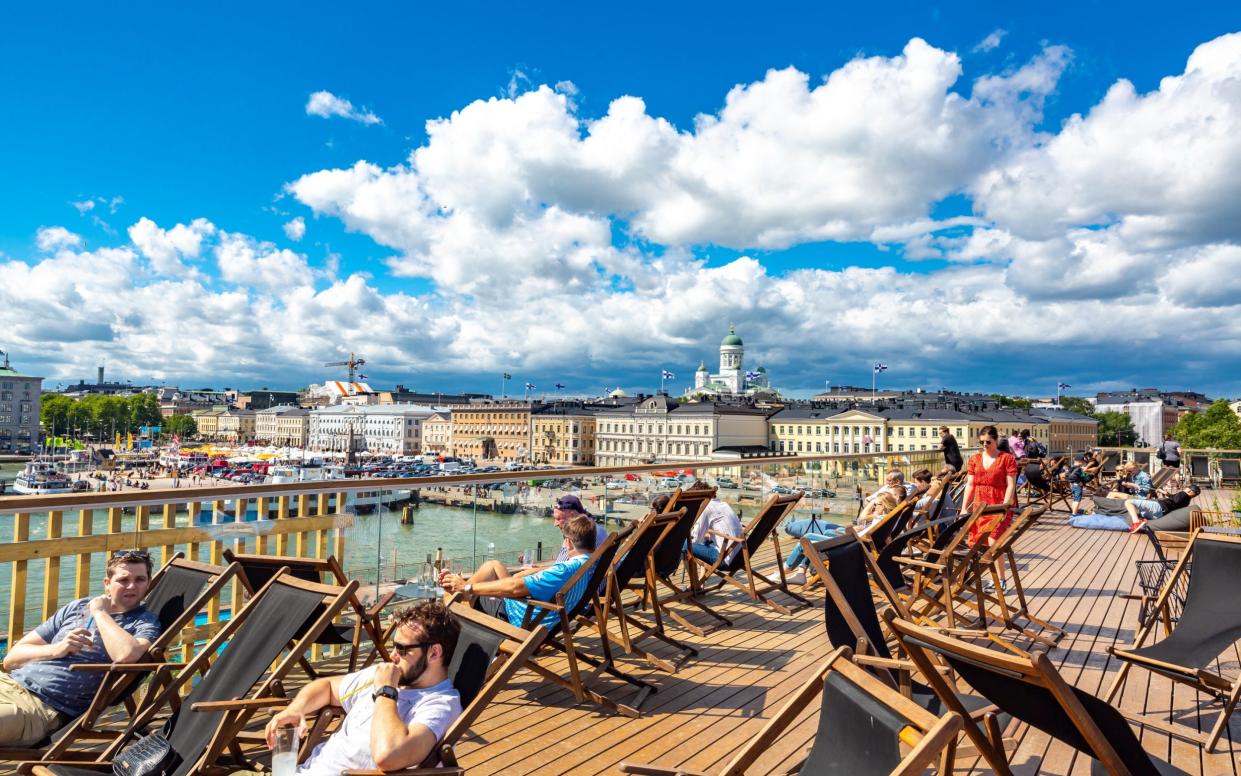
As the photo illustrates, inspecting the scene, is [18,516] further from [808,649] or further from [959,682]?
[959,682]

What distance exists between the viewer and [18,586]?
3.98m

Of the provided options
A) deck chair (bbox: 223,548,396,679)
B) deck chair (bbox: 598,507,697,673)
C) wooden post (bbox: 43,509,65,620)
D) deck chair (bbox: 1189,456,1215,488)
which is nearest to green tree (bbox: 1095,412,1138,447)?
deck chair (bbox: 1189,456,1215,488)

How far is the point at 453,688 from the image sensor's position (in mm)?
2943

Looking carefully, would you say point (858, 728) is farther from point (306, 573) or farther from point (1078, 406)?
point (1078, 406)

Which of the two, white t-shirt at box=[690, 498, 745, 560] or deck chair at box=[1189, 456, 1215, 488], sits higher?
white t-shirt at box=[690, 498, 745, 560]

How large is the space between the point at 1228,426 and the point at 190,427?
181 m

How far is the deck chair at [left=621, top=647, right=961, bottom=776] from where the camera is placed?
1.90 metres

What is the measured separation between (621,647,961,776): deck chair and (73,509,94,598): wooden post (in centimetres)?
326

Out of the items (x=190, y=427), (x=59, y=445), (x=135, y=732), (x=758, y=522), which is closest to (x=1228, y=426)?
(x=758, y=522)

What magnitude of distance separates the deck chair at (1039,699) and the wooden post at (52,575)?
415 centimetres

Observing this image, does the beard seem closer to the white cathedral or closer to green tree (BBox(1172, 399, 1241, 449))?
green tree (BBox(1172, 399, 1241, 449))

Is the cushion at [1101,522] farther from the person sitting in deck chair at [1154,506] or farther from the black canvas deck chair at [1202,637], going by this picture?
the black canvas deck chair at [1202,637]

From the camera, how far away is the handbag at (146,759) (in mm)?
2877

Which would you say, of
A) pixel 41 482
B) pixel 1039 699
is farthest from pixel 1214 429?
pixel 41 482
